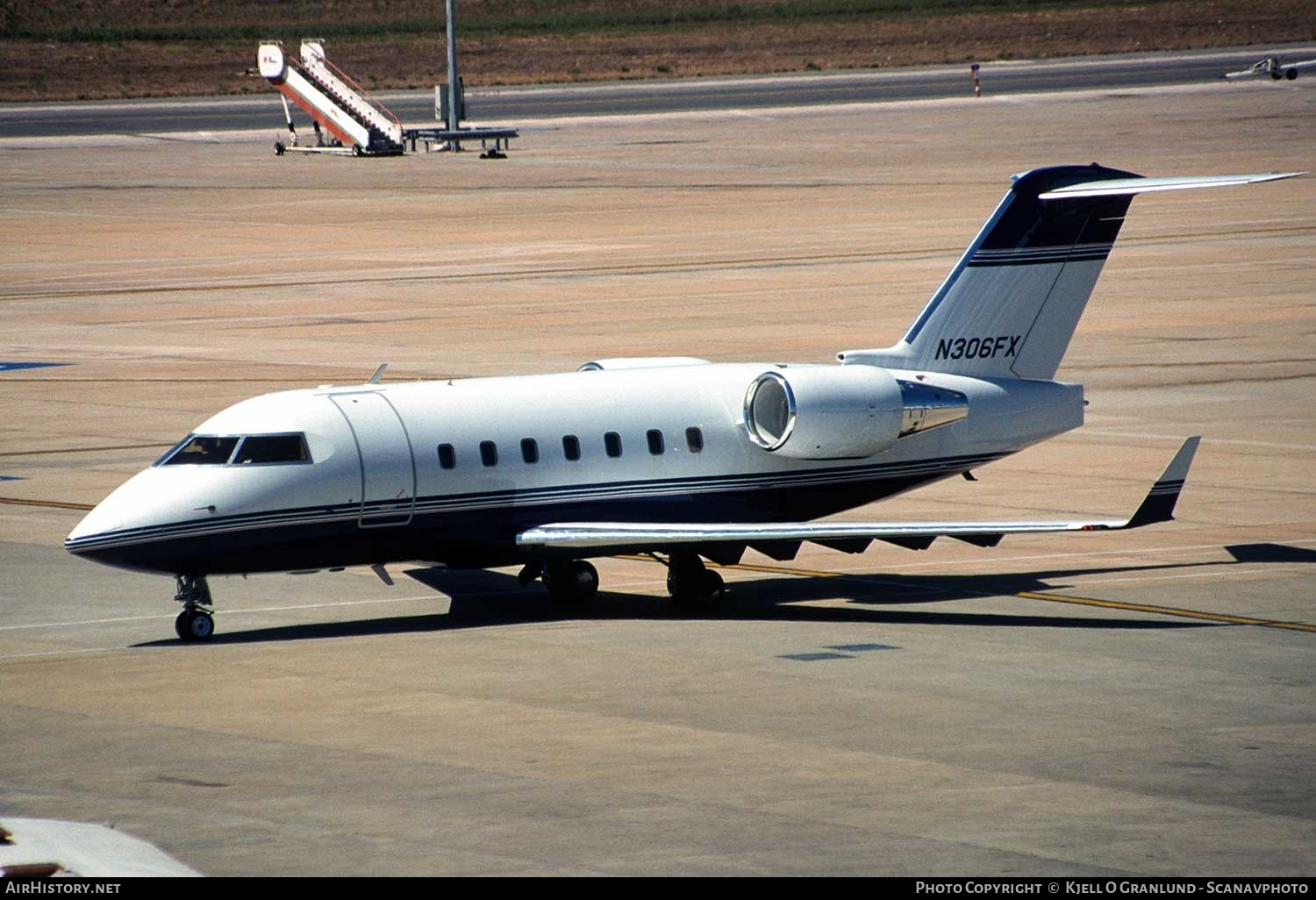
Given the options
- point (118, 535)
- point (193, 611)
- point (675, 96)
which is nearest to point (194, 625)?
point (193, 611)

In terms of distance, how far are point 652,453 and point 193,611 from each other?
6.33 metres

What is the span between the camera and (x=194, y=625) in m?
27.7

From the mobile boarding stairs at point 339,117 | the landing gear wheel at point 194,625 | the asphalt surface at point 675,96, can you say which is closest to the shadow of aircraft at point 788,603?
the landing gear wheel at point 194,625

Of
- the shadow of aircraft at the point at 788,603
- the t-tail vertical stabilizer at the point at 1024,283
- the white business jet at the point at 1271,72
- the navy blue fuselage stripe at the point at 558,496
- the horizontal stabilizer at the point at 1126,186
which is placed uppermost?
the white business jet at the point at 1271,72

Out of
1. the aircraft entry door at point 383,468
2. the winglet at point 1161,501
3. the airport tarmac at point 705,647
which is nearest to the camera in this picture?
the airport tarmac at point 705,647

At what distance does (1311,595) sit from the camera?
1164 inches

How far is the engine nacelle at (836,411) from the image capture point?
30344 mm

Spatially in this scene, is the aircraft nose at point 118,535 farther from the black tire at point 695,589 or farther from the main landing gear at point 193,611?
the black tire at point 695,589

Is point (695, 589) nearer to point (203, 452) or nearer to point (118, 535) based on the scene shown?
point (203, 452)

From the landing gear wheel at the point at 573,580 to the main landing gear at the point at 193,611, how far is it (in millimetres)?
4570

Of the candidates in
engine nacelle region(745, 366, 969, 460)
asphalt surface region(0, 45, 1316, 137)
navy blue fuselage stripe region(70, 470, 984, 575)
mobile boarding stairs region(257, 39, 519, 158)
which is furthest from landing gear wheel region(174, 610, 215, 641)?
asphalt surface region(0, 45, 1316, 137)

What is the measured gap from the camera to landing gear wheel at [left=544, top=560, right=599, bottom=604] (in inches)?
1173

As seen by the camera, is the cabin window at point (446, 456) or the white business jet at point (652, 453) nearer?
the white business jet at point (652, 453)

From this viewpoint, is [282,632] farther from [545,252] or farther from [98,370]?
[545,252]
